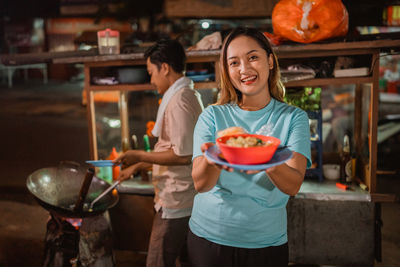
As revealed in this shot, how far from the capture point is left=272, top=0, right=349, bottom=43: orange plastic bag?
3.43 metres

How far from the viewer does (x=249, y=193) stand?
1880 mm

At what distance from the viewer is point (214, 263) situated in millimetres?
1988

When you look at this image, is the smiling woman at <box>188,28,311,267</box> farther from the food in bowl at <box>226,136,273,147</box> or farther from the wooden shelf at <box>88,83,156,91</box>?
the wooden shelf at <box>88,83,156,91</box>

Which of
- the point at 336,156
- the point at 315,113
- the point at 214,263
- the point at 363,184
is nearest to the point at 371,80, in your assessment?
the point at 315,113

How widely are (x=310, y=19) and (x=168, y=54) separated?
1.34 metres

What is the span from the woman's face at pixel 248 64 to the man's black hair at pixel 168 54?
108 cm

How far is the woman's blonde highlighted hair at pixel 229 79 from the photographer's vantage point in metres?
2.00

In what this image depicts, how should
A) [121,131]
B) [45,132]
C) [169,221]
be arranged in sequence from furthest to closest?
[45,132], [121,131], [169,221]

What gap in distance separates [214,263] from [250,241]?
229 mm

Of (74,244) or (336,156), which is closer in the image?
(74,244)

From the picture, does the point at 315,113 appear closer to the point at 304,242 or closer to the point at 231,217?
the point at 304,242

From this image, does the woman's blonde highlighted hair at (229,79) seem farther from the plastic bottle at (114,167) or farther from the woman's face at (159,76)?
the plastic bottle at (114,167)

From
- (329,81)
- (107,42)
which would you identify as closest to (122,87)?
(107,42)

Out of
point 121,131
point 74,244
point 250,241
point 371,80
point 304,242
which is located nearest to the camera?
point 250,241
